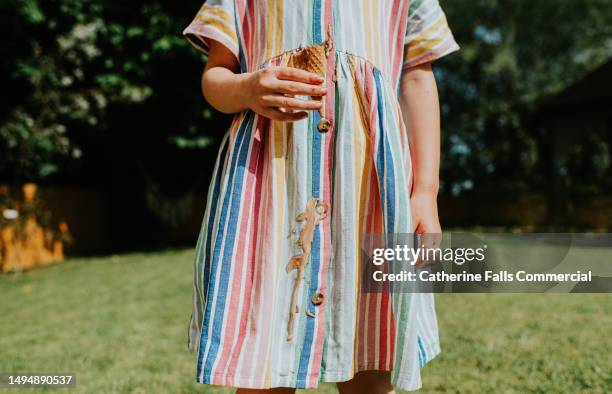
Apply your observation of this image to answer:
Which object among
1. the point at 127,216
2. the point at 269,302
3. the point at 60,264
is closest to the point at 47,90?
the point at 60,264

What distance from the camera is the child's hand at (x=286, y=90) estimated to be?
1089 millimetres

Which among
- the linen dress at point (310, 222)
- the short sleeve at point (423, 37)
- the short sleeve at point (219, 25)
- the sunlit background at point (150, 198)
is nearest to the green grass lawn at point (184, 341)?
the sunlit background at point (150, 198)

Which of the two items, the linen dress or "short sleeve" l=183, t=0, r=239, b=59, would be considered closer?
the linen dress

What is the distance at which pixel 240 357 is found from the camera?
3.67ft

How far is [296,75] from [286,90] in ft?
0.11

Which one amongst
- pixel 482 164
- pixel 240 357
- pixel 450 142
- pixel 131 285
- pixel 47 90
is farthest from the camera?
pixel 450 142

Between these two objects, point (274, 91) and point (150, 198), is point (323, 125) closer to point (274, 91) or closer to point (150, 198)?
point (274, 91)

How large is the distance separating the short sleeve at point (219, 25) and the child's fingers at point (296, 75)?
236 millimetres

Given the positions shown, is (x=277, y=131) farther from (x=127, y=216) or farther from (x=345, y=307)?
(x=127, y=216)

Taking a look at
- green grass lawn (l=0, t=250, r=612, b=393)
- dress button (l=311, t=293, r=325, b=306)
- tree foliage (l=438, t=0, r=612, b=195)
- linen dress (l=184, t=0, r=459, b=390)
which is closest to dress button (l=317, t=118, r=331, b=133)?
linen dress (l=184, t=0, r=459, b=390)

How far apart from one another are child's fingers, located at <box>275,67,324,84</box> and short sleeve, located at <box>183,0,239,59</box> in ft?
0.78

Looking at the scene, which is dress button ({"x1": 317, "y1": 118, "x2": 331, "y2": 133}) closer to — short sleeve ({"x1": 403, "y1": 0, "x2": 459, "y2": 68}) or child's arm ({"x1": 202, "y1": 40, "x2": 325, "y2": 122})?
child's arm ({"x1": 202, "y1": 40, "x2": 325, "y2": 122})

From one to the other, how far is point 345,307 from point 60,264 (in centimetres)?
965

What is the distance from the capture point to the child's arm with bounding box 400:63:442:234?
1.26 meters
